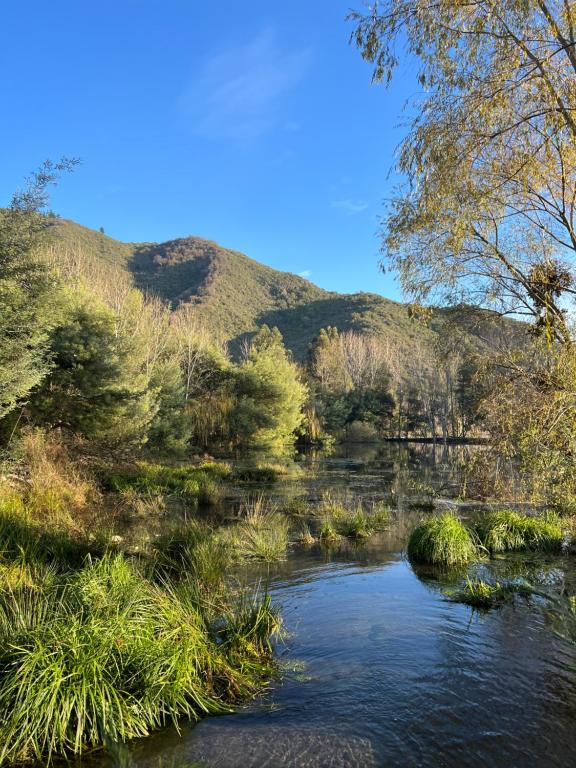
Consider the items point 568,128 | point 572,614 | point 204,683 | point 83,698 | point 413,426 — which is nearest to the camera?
point 83,698

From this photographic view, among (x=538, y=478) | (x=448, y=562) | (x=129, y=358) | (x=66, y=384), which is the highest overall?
(x=129, y=358)

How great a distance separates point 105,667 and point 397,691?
3.06 metres

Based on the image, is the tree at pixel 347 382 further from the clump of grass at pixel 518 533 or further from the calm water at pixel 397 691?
the calm water at pixel 397 691

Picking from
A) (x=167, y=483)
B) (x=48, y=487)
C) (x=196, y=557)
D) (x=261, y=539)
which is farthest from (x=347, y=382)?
(x=196, y=557)

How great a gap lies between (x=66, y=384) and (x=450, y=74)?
1576 centimetres

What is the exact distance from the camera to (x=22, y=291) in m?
13.0

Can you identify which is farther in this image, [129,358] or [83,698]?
[129,358]

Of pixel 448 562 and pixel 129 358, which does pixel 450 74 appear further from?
pixel 129 358

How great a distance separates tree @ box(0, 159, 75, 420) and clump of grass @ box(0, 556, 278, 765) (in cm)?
773

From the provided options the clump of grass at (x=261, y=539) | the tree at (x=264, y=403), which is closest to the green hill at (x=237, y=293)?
the tree at (x=264, y=403)

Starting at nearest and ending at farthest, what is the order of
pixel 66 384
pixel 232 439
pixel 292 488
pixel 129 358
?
pixel 66 384
pixel 129 358
pixel 292 488
pixel 232 439

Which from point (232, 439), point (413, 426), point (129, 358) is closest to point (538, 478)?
point (129, 358)

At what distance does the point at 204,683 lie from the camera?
5.04 metres

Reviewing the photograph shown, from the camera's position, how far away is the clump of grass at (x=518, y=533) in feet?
37.9
